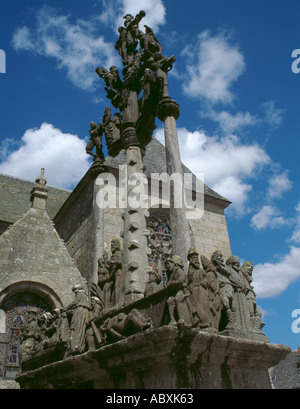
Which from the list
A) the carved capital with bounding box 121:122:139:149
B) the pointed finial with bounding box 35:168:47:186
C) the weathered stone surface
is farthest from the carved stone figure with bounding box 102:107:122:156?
the pointed finial with bounding box 35:168:47:186

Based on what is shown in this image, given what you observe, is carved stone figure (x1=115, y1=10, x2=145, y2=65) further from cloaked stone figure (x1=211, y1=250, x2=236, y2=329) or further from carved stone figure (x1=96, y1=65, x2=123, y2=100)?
cloaked stone figure (x1=211, y1=250, x2=236, y2=329)

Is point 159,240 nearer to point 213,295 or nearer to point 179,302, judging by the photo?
point 213,295

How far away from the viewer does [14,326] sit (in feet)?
27.0

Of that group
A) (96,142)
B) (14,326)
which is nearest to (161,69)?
(96,142)

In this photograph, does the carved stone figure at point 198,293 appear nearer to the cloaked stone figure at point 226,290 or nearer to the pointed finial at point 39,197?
the cloaked stone figure at point 226,290

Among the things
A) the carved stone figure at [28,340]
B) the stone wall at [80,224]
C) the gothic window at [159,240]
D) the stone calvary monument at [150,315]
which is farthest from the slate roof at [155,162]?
the carved stone figure at [28,340]

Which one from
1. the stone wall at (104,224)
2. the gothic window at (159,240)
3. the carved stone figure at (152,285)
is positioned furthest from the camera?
the gothic window at (159,240)

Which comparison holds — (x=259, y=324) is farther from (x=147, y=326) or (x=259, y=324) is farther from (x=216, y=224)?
(x=216, y=224)

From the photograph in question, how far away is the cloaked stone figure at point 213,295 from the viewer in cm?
368

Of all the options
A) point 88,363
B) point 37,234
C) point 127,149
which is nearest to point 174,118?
point 127,149

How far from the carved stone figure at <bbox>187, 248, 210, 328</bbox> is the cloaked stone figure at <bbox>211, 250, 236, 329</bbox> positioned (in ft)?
1.04

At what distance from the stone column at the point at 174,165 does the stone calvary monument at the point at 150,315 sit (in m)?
0.01

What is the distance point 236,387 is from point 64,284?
240 inches
